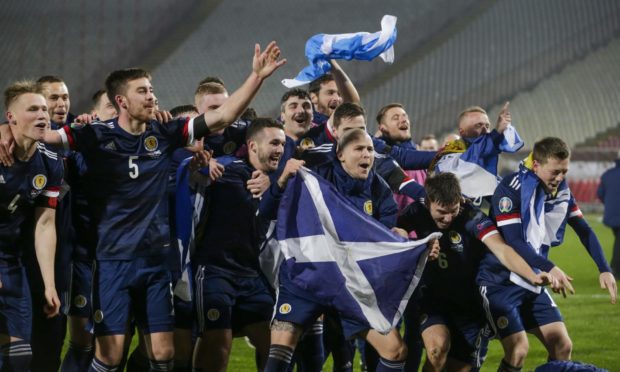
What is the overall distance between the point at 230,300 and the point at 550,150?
6.57ft

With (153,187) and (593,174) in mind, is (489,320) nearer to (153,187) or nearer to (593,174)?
(153,187)

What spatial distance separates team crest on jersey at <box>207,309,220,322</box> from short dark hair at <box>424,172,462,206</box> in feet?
4.49

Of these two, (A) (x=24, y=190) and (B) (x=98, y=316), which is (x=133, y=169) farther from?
(B) (x=98, y=316)

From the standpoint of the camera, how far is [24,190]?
5004mm

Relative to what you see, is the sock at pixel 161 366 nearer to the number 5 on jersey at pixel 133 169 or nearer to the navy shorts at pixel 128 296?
the navy shorts at pixel 128 296

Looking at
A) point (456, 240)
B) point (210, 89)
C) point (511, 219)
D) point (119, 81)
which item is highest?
point (210, 89)

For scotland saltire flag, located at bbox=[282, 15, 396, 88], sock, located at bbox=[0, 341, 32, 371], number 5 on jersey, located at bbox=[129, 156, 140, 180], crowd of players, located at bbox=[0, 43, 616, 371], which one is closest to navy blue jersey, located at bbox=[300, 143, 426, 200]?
crowd of players, located at bbox=[0, 43, 616, 371]

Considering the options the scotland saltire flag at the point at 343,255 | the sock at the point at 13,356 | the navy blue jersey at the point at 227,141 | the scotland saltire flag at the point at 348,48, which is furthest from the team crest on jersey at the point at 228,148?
the sock at the point at 13,356

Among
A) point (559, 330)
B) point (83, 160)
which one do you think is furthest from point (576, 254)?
point (83, 160)

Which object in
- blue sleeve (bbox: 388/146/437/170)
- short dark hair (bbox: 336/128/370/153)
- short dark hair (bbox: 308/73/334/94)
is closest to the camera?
short dark hair (bbox: 336/128/370/153)

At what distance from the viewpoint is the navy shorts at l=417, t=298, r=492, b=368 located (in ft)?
19.2

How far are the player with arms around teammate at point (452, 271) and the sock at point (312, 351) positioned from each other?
605mm

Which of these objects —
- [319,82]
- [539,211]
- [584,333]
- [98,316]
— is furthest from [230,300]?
[584,333]

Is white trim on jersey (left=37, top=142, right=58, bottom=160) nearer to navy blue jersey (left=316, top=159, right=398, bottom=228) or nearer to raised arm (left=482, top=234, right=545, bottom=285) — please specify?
navy blue jersey (left=316, top=159, right=398, bottom=228)
